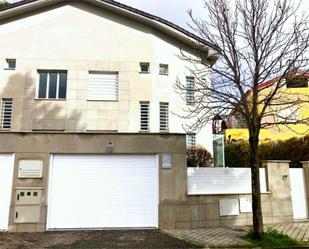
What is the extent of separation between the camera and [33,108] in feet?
64.0

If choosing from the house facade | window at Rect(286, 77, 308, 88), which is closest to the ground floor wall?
the house facade

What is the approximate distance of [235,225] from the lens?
39.4 ft

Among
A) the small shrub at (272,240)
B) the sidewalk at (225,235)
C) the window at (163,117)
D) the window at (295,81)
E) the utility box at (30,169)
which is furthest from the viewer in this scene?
the window at (163,117)

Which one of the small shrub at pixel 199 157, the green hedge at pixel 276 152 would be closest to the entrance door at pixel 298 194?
the green hedge at pixel 276 152

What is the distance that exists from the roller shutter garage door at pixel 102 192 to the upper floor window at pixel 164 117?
29.2 ft

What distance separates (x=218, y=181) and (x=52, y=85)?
40.0ft

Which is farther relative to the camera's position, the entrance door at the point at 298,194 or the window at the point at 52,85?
the window at the point at 52,85

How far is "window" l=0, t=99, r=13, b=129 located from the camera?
63.5ft

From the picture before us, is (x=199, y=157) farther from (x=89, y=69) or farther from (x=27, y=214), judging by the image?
(x=27, y=214)

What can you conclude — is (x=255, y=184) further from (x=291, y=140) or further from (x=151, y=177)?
(x=291, y=140)

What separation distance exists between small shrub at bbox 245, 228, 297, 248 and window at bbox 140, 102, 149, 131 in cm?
1104

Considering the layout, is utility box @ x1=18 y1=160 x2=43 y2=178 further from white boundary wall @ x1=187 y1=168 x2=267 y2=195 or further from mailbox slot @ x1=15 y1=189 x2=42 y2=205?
white boundary wall @ x1=187 y1=168 x2=267 y2=195

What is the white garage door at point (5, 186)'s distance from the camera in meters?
11.0

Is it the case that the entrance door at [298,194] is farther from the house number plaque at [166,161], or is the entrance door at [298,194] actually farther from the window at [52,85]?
the window at [52,85]
